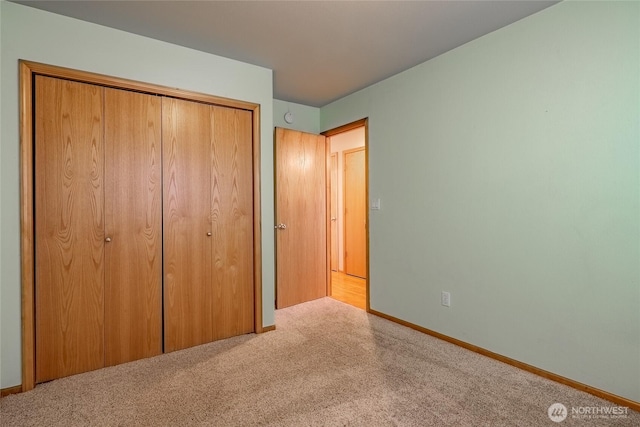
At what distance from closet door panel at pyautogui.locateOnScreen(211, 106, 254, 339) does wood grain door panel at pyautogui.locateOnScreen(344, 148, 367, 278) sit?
8.38ft

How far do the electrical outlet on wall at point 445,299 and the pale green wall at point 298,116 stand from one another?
100 inches

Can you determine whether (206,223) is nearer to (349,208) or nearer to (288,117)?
(288,117)

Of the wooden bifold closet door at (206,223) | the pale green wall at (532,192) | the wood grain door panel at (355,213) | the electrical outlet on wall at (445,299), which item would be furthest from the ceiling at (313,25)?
the wood grain door panel at (355,213)

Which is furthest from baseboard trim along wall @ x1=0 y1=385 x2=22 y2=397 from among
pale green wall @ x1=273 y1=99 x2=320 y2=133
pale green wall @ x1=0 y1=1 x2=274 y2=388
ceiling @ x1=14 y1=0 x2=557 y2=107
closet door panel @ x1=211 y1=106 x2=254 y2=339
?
pale green wall @ x1=273 y1=99 x2=320 y2=133

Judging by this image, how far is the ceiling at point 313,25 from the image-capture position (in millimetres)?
2027

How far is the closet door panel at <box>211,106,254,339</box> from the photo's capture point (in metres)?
2.73

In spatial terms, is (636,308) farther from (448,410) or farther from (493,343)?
(448,410)

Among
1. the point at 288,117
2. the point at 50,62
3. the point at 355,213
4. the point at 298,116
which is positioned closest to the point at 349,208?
the point at 355,213

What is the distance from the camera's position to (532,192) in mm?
2182

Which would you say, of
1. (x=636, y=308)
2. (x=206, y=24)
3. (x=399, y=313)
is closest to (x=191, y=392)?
(x=399, y=313)

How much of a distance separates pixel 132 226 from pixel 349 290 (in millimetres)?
2901

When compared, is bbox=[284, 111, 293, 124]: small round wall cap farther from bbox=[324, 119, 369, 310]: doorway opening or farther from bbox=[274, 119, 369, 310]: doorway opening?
bbox=[324, 119, 369, 310]: doorway opening

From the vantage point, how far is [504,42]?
2305 mm

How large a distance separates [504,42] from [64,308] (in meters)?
3.58
